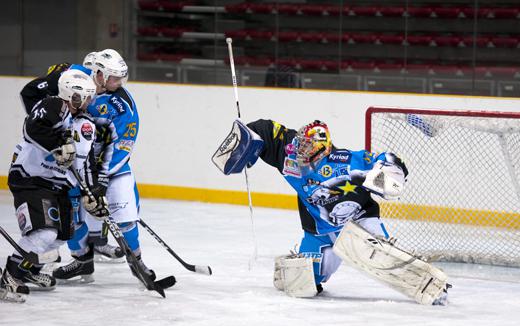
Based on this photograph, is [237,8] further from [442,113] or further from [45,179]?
[45,179]

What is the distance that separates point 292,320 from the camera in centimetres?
450

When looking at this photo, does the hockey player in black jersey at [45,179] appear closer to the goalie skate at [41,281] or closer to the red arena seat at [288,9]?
the goalie skate at [41,281]

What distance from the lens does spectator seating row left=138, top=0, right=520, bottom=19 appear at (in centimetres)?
808

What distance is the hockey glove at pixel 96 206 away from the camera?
189 inches


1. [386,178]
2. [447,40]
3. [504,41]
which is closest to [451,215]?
[504,41]

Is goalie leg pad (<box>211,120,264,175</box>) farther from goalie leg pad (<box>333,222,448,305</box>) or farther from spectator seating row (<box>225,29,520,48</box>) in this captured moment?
spectator seating row (<box>225,29,520,48</box>)

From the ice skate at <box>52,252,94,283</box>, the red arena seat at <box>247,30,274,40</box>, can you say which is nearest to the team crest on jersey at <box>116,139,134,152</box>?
the ice skate at <box>52,252,94,283</box>

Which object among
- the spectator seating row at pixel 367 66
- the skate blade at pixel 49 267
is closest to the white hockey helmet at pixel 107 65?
the skate blade at pixel 49 267

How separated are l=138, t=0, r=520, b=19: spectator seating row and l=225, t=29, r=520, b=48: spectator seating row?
15 cm

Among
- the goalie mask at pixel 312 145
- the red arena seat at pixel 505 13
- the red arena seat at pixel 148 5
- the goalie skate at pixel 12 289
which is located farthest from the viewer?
the red arena seat at pixel 148 5

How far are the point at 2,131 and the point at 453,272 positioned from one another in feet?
14.2

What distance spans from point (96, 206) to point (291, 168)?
853mm

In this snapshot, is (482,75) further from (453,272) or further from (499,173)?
(453,272)

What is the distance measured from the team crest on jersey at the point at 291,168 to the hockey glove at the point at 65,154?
929mm
